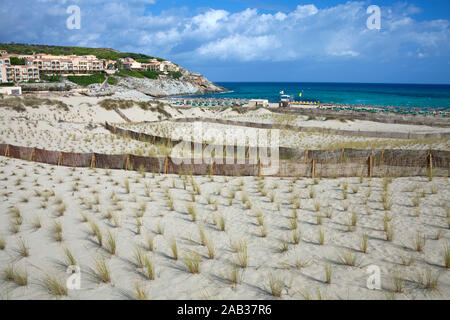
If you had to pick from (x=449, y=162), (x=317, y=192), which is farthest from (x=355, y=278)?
(x=449, y=162)

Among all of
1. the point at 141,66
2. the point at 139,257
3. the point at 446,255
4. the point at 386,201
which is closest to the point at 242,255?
the point at 139,257

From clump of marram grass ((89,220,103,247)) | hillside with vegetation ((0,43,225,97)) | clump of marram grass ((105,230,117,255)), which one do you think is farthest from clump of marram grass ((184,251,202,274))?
hillside with vegetation ((0,43,225,97))

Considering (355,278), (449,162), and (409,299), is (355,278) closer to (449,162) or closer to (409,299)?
(409,299)

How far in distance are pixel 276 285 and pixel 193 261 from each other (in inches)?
69.3

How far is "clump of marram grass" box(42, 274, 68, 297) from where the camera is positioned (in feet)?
16.6

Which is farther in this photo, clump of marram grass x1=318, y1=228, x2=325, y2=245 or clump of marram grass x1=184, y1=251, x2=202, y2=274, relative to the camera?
clump of marram grass x1=318, y1=228, x2=325, y2=245

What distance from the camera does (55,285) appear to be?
5.10 meters

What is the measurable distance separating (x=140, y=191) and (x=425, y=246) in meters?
8.37

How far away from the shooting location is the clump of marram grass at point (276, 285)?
5.14 m

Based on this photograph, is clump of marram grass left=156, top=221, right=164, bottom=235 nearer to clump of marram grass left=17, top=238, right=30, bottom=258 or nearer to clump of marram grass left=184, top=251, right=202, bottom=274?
clump of marram grass left=184, top=251, right=202, bottom=274

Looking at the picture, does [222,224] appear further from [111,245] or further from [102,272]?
[102,272]

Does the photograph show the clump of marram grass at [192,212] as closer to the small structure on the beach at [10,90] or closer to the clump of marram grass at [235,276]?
the clump of marram grass at [235,276]

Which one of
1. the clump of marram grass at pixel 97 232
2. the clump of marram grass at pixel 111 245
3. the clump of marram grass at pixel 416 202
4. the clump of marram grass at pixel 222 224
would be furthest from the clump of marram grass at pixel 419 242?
the clump of marram grass at pixel 97 232

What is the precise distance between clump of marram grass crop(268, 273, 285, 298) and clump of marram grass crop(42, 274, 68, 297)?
360 centimetres
